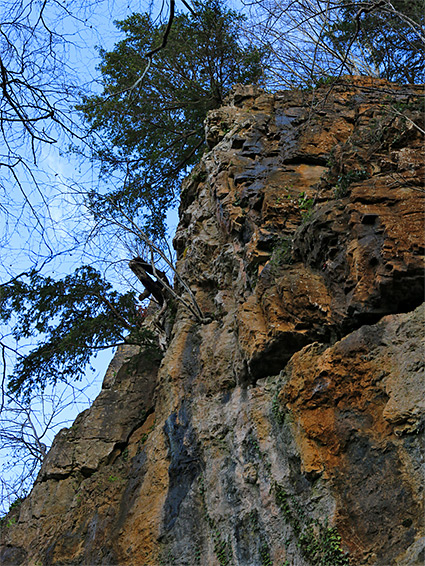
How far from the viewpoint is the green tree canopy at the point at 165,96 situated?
529 inches

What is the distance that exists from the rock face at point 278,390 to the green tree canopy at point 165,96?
346cm

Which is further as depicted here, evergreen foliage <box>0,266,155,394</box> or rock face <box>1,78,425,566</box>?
evergreen foliage <box>0,266,155,394</box>

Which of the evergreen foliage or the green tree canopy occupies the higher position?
the green tree canopy

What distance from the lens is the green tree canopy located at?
13430 mm

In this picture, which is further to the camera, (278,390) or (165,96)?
(165,96)

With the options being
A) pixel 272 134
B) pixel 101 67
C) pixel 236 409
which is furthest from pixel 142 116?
pixel 236 409

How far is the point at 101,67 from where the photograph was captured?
14.8 m

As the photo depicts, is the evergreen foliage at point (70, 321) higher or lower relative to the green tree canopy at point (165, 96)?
lower

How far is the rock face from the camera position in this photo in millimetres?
4953

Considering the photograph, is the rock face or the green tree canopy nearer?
the rock face

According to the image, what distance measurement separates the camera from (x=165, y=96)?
1404 centimetres

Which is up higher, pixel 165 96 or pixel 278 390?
pixel 165 96

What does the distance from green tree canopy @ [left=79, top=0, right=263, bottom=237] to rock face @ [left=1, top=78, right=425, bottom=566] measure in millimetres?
3459

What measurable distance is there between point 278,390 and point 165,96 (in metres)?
9.89
